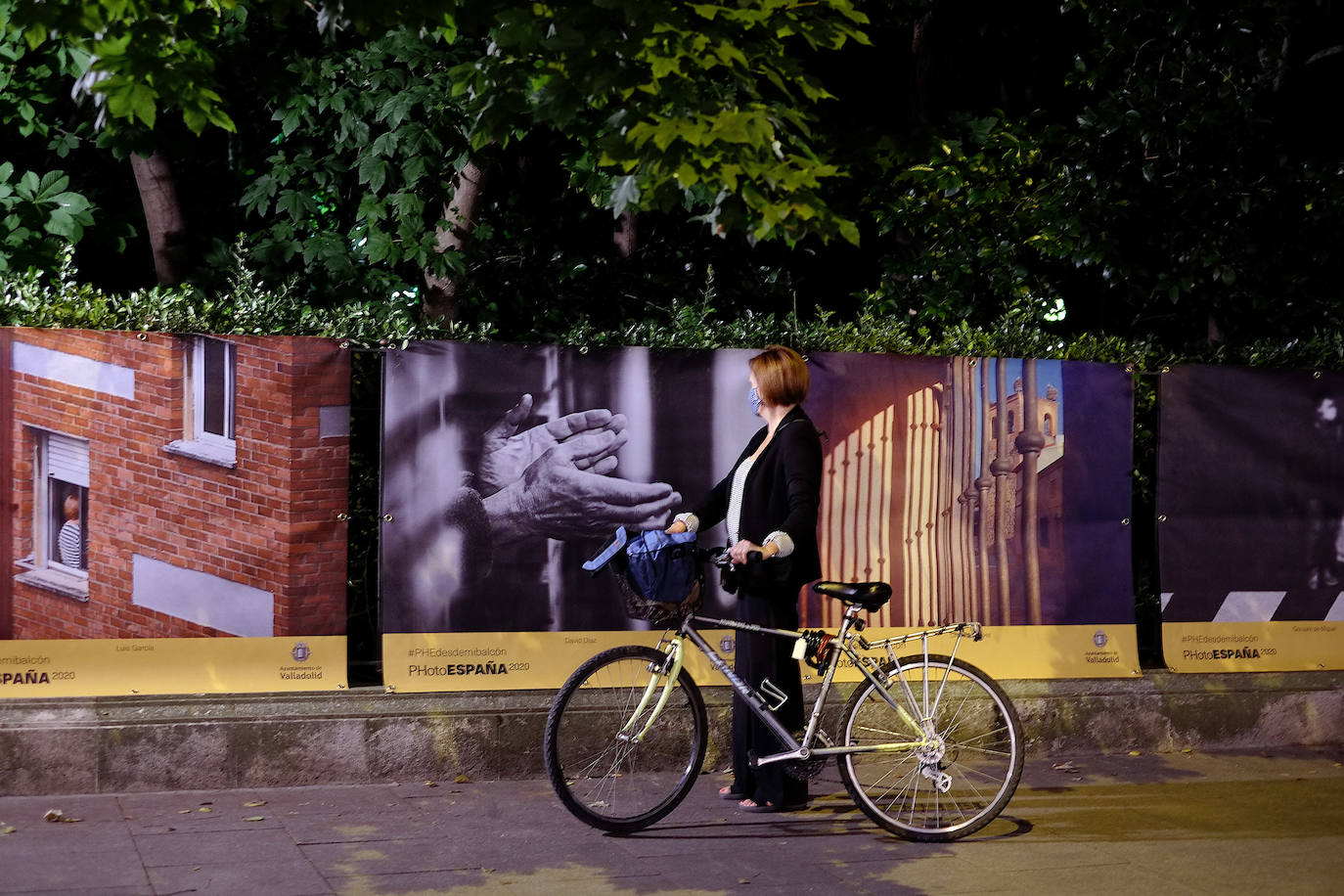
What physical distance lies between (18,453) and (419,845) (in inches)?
103

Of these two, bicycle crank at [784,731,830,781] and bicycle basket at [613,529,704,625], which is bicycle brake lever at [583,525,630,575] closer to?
bicycle basket at [613,529,704,625]

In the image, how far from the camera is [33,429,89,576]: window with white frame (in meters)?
6.81

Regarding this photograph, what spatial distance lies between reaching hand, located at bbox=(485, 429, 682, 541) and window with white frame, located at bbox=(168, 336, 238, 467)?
4.28ft

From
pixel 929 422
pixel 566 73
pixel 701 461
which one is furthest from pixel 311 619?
pixel 929 422

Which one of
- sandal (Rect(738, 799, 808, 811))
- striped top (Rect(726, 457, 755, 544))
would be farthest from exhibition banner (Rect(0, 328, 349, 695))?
sandal (Rect(738, 799, 808, 811))

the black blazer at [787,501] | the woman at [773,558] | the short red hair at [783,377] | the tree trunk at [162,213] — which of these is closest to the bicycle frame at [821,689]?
the woman at [773,558]

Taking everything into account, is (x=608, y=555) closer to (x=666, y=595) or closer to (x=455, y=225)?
(x=666, y=595)

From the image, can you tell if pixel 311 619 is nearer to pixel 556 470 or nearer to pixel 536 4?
pixel 556 470

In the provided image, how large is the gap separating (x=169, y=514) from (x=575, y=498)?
194 centimetres

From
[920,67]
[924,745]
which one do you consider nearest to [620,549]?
[924,745]

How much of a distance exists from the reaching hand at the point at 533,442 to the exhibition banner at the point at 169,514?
0.73 meters

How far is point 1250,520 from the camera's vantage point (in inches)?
336

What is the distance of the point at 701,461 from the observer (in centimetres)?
764

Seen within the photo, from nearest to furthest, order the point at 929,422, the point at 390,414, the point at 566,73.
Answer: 1. the point at 566,73
2. the point at 390,414
3. the point at 929,422
